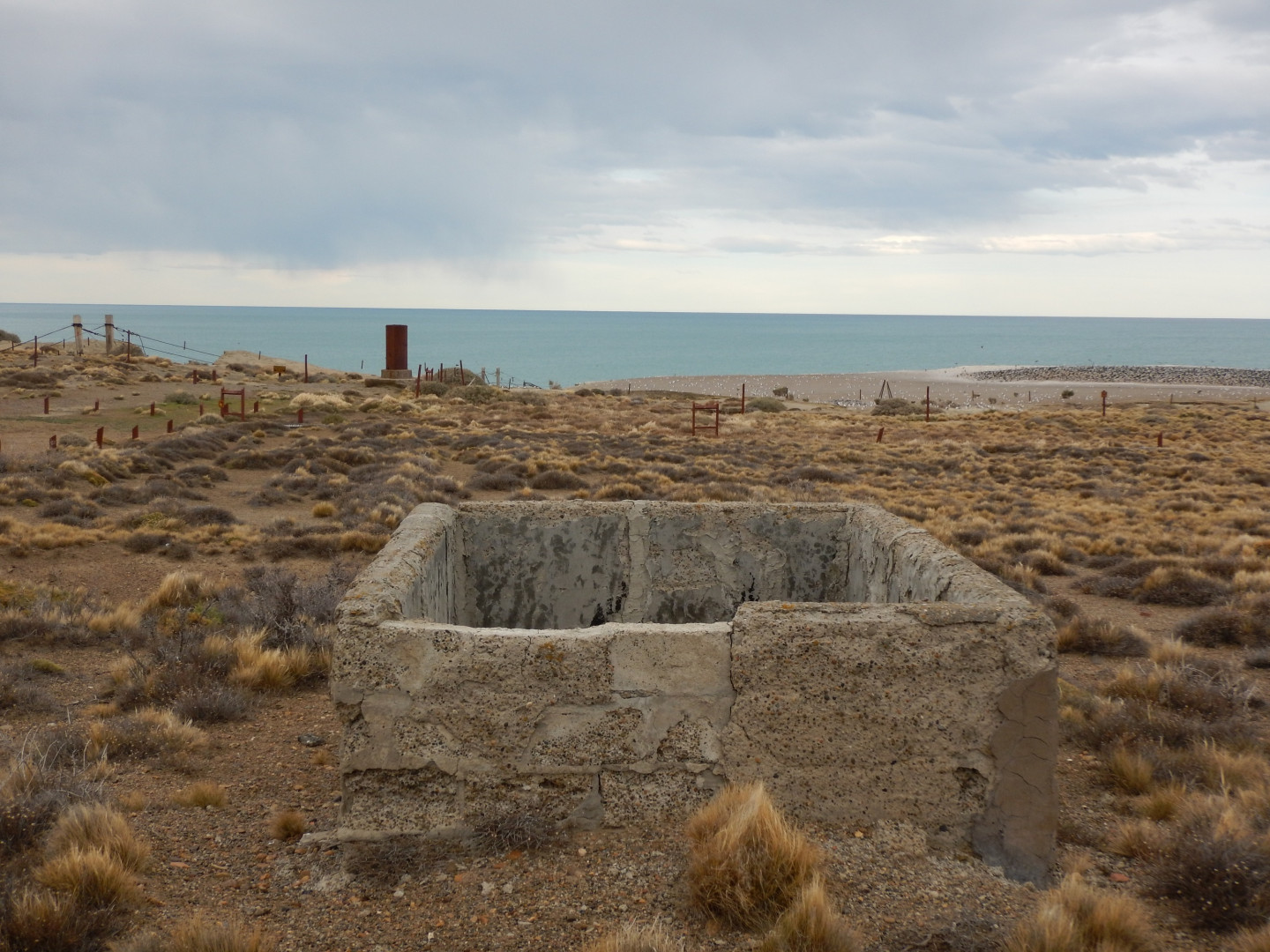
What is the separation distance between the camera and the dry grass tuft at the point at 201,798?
4418 millimetres

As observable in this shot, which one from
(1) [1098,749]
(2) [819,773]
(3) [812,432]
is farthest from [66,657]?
(3) [812,432]

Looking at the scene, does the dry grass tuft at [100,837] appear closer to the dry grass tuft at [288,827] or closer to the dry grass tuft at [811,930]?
the dry grass tuft at [288,827]

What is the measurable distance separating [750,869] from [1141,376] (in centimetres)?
8890

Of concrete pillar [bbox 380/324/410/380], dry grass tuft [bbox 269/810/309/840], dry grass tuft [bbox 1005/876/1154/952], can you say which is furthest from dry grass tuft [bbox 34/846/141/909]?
concrete pillar [bbox 380/324/410/380]

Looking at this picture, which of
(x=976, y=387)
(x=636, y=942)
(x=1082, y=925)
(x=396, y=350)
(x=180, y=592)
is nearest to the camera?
(x=636, y=942)

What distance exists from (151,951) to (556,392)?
131 ft

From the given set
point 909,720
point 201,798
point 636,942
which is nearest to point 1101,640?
point 909,720

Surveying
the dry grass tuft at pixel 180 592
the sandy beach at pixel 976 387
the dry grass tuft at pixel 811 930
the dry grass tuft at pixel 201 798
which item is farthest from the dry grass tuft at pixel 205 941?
the sandy beach at pixel 976 387

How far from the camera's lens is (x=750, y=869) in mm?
3213

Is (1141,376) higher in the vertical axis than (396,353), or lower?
higher

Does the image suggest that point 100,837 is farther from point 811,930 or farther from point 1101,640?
point 1101,640

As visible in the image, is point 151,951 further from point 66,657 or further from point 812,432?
point 812,432

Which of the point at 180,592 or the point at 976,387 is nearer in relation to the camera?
the point at 180,592

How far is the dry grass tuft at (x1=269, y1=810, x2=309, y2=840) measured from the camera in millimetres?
4074
